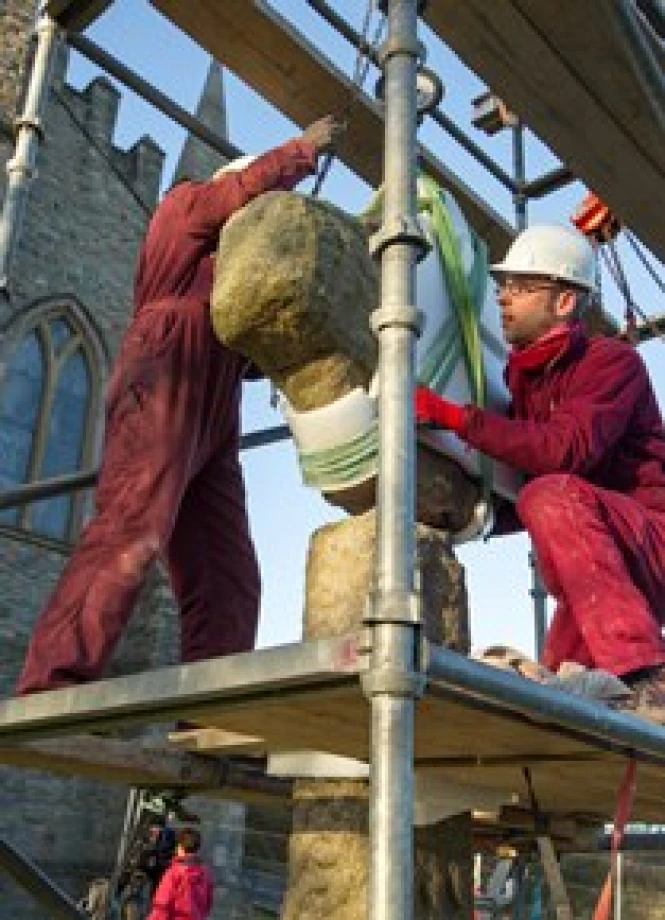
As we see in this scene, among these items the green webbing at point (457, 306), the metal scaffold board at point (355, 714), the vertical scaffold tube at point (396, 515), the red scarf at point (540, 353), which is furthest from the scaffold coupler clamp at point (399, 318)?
the red scarf at point (540, 353)

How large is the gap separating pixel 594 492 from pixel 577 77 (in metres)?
1.13

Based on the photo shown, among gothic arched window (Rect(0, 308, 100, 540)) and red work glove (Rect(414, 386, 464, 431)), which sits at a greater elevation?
gothic arched window (Rect(0, 308, 100, 540))

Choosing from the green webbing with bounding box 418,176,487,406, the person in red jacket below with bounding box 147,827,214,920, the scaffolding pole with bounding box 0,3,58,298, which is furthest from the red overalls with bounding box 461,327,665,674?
the person in red jacket below with bounding box 147,827,214,920

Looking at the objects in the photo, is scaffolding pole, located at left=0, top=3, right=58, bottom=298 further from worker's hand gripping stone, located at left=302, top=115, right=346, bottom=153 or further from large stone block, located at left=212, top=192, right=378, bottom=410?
large stone block, located at left=212, top=192, right=378, bottom=410

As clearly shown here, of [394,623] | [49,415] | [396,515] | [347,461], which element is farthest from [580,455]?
[49,415]

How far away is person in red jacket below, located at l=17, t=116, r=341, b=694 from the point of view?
2.49m

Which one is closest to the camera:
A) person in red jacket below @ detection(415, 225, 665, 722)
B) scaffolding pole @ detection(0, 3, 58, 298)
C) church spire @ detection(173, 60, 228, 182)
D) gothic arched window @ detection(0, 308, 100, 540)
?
person in red jacket below @ detection(415, 225, 665, 722)

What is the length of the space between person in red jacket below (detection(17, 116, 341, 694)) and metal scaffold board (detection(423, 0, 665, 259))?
0.48m

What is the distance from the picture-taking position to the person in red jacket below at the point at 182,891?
770 centimetres

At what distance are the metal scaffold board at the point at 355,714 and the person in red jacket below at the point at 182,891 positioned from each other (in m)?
5.87

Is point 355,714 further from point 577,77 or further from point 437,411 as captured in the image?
point 577,77

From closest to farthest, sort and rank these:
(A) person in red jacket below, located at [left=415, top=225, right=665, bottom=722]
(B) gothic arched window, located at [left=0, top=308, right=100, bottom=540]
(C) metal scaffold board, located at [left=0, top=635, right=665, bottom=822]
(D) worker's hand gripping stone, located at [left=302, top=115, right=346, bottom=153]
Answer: (C) metal scaffold board, located at [left=0, top=635, right=665, bottom=822] < (A) person in red jacket below, located at [left=415, top=225, right=665, bottom=722] < (D) worker's hand gripping stone, located at [left=302, top=115, right=346, bottom=153] < (B) gothic arched window, located at [left=0, top=308, right=100, bottom=540]

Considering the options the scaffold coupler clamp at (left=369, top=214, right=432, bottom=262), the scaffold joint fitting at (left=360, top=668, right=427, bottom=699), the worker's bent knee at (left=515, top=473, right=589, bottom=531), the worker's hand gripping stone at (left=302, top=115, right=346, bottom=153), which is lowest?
the scaffold joint fitting at (left=360, top=668, right=427, bottom=699)

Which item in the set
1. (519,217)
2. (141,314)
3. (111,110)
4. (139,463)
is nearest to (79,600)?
(139,463)
